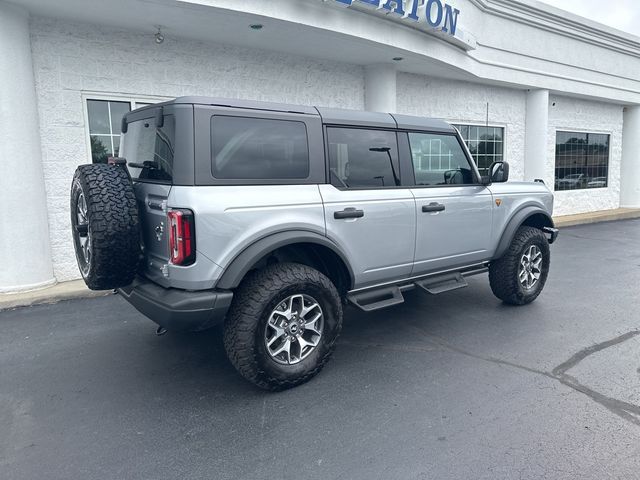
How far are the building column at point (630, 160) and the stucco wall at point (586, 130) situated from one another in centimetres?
21

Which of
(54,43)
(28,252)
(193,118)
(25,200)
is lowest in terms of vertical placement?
(28,252)

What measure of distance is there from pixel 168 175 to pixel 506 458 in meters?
2.82

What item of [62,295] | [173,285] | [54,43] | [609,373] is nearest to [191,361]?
[173,285]

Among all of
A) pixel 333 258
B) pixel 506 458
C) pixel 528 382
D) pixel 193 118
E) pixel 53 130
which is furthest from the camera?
pixel 53 130

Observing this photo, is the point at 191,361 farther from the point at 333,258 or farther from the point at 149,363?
the point at 333,258

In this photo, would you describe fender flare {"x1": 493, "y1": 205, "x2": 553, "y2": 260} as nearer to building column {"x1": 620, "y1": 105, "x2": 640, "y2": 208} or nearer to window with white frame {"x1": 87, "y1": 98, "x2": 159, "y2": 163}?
window with white frame {"x1": 87, "y1": 98, "x2": 159, "y2": 163}

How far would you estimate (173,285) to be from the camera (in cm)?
313

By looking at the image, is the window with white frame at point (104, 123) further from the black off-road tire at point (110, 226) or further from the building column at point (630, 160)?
the building column at point (630, 160)

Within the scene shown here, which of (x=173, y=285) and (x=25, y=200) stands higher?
(x=25, y=200)

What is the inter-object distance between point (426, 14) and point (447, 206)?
16.3ft

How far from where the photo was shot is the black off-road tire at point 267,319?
3.16 m

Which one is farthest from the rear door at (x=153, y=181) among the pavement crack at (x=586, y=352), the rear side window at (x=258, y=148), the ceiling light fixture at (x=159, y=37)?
A: the ceiling light fixture at (x=159, y=37)

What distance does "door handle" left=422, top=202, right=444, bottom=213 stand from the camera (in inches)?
166

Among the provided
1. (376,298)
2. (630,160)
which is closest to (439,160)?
(376,298)
